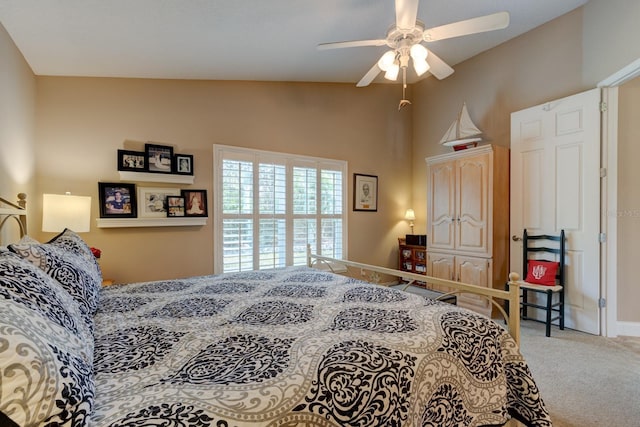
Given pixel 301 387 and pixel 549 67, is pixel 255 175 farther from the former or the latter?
pixel 549 67

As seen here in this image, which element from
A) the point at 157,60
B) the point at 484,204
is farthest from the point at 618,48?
the point at 157,60

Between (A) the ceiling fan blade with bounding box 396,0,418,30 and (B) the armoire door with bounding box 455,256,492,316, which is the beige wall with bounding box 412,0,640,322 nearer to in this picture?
(B) the armoire door with bounding box 455,256,492,316

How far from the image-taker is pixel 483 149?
12.2ft

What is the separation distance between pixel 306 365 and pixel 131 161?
3037 millimetres

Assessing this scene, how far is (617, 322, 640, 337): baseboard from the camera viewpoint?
3.01 metres

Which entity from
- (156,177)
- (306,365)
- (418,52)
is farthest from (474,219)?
(156,177)

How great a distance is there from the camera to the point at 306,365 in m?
1.01

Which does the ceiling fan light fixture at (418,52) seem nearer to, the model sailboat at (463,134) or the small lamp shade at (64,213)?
the model sailboat at (463,134)

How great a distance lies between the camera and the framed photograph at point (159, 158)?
10.8ft

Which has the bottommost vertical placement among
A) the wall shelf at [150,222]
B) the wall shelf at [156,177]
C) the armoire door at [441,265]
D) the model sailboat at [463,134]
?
the armoire door at [441,265]

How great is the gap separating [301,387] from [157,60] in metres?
3.23

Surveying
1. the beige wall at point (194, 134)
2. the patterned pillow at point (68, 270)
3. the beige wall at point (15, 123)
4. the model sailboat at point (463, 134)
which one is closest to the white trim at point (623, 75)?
the model sailboat at point (463, 134)

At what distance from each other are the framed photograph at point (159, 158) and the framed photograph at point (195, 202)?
314 millimetres

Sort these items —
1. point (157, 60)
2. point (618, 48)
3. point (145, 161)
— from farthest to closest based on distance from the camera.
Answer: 1. point (145, 161)
2. point (157, 60)
3. point (618, 48)
